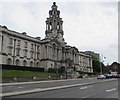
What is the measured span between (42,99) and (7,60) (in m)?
52.0

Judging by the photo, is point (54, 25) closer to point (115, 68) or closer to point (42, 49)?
point (42, 49)

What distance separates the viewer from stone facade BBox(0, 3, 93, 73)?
63.6m

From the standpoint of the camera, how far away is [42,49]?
3140 inches

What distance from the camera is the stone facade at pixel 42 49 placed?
6356 cm

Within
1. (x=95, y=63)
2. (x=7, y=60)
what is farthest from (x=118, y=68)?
(x=7, y=60)

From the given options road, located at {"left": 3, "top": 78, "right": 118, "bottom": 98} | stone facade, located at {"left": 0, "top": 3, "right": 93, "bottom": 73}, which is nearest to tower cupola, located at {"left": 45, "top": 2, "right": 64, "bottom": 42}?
stone facade, located at {"left": 0, "top": 3, "right": 93, "bottom": 73}

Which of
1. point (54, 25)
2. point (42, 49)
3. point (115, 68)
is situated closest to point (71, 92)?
point (42, 49)

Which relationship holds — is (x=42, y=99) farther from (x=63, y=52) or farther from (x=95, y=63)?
(x=95, y=63)

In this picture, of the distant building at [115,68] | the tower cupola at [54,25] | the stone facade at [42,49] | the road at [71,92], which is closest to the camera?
the road at [71,92]

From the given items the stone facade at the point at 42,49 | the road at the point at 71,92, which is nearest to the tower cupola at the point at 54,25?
the stone facade at the point at 42,49

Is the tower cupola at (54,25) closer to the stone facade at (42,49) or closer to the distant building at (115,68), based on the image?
the stone facade at (42,49)

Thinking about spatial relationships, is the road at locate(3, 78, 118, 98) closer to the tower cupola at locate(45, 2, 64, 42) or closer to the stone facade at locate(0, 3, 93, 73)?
the stone facade at locate(0, 3, 93, 73)

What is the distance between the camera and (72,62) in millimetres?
91625

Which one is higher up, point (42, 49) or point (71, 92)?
point (42, 49)
